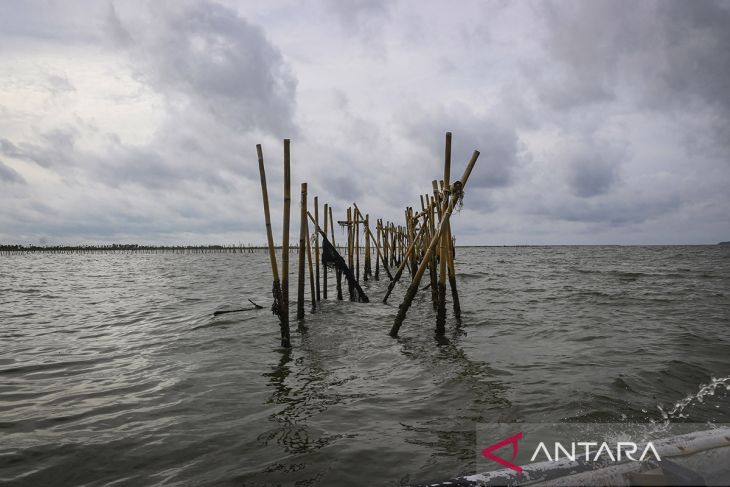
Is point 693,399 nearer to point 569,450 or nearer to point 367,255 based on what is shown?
point 569,450

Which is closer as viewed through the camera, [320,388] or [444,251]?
[320,388]

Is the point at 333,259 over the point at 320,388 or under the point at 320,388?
over

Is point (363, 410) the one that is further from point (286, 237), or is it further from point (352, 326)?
point (352, 326)

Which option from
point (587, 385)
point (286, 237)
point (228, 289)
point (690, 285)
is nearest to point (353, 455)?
point (587, 385)

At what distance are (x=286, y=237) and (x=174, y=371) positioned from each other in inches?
123

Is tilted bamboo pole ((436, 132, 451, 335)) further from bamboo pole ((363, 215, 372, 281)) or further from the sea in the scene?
bamboo pole ((363, 215, 372, 281))

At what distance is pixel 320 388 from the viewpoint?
602 centimetres

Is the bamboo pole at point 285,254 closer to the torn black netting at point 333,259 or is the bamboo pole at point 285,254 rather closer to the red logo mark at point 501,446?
the torn black netting at point 333,259

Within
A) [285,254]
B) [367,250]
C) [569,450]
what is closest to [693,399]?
[569,450]

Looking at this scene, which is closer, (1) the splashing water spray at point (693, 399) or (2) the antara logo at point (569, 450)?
(2) the antara logo at point (569, 450)

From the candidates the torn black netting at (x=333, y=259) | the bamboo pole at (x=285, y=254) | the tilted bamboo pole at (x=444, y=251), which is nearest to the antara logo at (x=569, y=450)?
the tilted bamboo pole at (x=444, y=251)

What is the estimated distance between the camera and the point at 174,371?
705 cm

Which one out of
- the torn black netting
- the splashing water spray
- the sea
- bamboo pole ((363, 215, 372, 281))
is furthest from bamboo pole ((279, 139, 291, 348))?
bamboo pole ((363, 215, 372, 281))

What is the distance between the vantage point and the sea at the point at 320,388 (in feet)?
13.1
